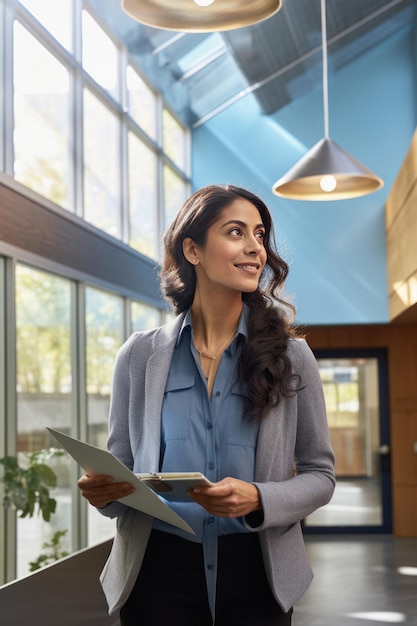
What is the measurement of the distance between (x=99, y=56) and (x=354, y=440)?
709 cm

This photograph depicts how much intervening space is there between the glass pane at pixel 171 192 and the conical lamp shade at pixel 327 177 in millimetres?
4827

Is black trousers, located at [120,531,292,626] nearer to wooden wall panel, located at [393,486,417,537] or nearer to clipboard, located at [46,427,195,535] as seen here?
clipboard, located at [46,427,195,535]

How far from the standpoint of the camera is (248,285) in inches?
75.9

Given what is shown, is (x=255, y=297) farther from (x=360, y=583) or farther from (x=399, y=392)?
(x=399, y=392)

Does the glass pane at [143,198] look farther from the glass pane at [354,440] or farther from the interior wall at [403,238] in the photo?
the glass pane at [354,440]

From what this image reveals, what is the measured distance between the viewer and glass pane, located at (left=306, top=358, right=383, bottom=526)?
1352cm

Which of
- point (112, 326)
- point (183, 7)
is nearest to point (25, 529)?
point (112, 326)

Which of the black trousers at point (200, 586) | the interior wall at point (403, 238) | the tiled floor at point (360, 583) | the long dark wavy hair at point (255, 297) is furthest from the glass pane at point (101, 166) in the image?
the black trousers at point (200, 586)

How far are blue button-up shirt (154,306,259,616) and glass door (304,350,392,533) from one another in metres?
11.7

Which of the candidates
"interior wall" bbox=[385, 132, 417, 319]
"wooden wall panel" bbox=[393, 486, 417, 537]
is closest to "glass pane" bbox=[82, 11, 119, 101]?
"interior wall" bbox=[385, 132, 417, 319]

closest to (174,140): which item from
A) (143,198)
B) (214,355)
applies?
(143,198)

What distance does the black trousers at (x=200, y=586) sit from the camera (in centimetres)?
179

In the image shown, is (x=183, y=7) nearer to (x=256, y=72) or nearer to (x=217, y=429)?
(x=217, y=429)

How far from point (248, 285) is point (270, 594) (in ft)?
1.99
